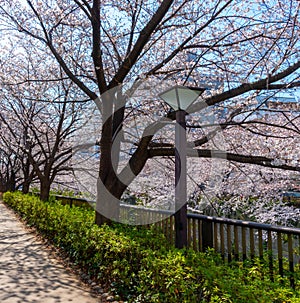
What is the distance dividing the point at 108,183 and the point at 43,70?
19.9 feet

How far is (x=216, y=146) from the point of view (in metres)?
5.74

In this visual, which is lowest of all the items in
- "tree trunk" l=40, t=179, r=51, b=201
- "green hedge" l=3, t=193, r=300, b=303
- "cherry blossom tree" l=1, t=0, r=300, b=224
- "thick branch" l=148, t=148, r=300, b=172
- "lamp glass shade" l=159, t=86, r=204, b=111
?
"green hedge" l=3, t=193, r=300, b=303

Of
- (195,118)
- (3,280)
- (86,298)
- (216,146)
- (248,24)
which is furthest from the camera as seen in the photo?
(195,118)

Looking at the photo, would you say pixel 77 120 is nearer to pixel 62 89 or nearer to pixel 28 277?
pixel 62 89

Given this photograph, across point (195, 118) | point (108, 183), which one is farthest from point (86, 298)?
point (195, 118)

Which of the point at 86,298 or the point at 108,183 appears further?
the point at 108,183

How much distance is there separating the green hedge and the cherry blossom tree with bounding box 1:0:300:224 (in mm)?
802

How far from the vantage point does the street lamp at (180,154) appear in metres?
3.50

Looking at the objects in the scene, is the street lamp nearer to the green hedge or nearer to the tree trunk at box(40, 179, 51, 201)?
the green hedge

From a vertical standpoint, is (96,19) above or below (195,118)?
above

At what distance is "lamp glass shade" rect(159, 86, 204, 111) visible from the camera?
3504 millimetres

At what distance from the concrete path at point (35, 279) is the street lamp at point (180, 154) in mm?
1211

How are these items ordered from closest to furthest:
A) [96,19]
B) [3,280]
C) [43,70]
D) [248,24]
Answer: [3,280]
[96,19]
[248,24]
[43,70]

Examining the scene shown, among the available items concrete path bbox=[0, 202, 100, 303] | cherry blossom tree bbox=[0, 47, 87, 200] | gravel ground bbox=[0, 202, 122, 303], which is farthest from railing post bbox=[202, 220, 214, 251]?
cherry blossom tree bbox=[0, 47, 87, 200]
